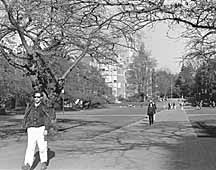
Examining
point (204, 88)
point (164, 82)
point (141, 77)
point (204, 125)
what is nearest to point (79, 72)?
point (204, 125)

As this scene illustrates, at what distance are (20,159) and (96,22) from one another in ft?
15.1

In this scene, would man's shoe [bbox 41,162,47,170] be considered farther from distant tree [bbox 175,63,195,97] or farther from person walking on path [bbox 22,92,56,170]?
distant tree [bbox 175,63,195,97]

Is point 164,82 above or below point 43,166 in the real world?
above

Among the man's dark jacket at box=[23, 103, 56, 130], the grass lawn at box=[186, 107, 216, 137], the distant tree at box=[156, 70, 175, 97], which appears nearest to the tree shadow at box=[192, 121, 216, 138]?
the grass lawn at box=[186, 107, 216, 137]

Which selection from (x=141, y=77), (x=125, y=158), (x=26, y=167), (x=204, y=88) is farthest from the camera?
(x=141, y=77)

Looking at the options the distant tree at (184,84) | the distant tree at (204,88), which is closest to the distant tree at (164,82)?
the distant tree at (184,84)

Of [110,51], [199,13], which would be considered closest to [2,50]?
[110,51]

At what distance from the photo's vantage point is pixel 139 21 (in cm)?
948

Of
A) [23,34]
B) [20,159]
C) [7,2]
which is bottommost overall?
[20,159]

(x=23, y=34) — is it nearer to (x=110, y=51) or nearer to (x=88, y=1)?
(x=110, y=51)

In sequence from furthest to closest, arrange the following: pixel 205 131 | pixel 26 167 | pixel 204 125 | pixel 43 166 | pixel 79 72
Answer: pixel 79 72, pixel 204 125, pixel 205 131, pixel 43 166, pixel 26 167

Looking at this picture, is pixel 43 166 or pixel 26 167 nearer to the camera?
pixel 26 167

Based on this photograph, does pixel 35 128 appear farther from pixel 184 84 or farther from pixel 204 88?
pixel 184 84

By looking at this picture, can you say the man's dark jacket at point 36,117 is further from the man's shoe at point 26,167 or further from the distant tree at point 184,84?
the distant tree at point 184,84
